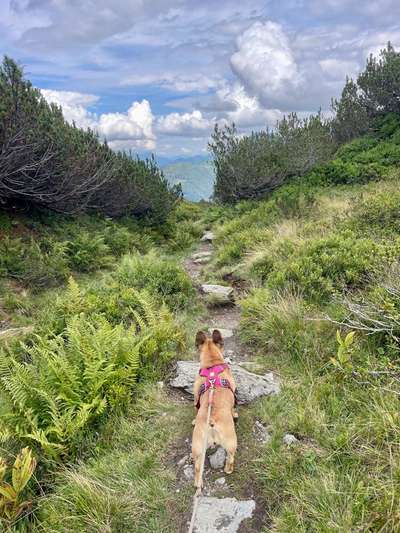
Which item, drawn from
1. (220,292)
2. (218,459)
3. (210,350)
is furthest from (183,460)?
(220,292)

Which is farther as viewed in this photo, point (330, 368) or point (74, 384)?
point (330, 368)

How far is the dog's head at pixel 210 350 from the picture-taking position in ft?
12.1

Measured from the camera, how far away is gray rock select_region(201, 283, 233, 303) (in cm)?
714

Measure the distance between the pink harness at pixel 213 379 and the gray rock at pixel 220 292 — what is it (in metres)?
3.55

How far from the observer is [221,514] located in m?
2.72

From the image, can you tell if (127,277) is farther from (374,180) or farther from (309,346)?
(374,180)

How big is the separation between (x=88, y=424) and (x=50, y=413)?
386 millimetres

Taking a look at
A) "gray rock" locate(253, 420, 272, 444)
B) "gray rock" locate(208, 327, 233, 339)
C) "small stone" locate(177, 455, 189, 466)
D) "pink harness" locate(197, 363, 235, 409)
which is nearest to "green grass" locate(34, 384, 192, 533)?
"small stone" locate(177, 455, 189, 466)

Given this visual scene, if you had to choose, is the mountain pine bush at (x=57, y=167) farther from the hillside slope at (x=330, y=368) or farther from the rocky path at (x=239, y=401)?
the rocky path at (x=239, y=401)

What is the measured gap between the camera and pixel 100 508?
2.70 meters

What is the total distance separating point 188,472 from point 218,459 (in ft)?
0.88

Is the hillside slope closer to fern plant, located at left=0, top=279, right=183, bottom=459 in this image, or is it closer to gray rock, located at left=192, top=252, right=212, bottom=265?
fern plant, located at left=0, top=279, right=183, bottom=459

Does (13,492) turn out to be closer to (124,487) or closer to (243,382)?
(124,487)

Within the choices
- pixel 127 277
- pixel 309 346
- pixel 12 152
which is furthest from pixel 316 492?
pixel 12 152
